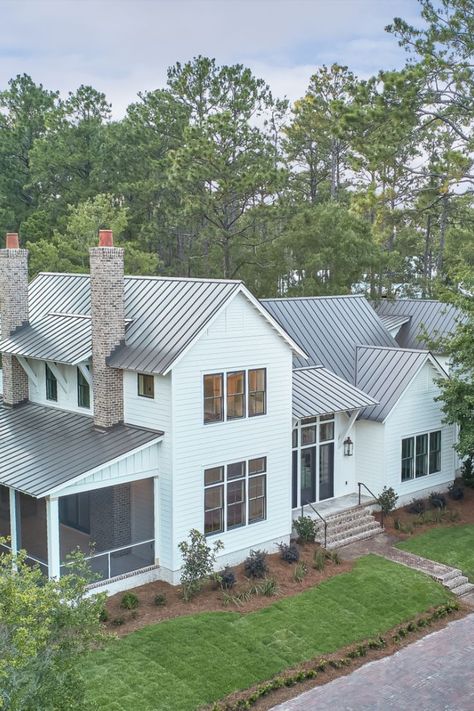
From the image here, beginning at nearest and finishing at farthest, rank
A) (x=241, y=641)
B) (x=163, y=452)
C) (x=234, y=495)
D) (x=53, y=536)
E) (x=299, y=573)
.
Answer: (x=241, y=641)
(x=53, y=536)
(x=163, y=452)
(x=299, y=573)
(x=234, y=495)

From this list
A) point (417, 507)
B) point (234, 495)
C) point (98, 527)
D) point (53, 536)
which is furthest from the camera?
point (417, 507)

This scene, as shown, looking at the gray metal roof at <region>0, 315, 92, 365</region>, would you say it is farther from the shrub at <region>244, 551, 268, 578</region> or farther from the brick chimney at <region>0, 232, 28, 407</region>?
the shrub at <region>244, 551, 268, 578</region>

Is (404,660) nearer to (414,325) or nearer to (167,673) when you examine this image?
(167,673)

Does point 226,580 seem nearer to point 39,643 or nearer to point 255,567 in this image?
point 255,567

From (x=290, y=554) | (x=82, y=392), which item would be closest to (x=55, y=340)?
(x=82, y=392)

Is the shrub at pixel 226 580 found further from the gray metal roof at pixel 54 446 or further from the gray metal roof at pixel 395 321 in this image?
the gray metal roof at pixel 395 321

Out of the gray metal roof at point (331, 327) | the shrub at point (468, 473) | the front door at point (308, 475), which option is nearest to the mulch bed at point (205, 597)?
the front door at point (308, 475)

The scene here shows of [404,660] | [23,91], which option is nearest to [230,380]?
[404,660]
